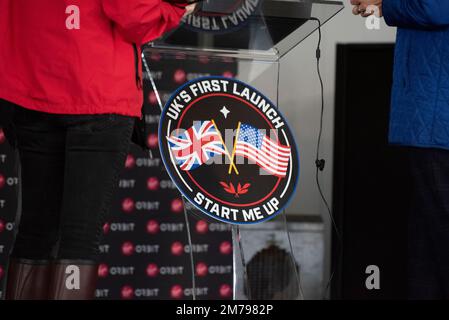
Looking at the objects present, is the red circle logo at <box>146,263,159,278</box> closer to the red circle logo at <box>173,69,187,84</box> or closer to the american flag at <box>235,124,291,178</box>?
the red circle logo at <box>173,69,187,84</box>

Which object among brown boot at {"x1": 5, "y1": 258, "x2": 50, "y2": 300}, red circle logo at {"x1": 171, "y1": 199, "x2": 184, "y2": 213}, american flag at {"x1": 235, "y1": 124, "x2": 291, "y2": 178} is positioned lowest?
brown boot at {"x1": 5, "y1": 258, "x2": 50, "y2": 300}

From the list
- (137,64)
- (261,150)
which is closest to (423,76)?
(261,150)

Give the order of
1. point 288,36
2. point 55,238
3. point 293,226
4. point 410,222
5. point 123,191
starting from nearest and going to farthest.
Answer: point 55,238
point 410,222
point 288,36
point 123,191
point 293,226

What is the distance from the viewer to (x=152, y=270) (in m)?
3.02

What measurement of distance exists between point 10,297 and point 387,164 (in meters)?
1.76

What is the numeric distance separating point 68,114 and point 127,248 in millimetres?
1349

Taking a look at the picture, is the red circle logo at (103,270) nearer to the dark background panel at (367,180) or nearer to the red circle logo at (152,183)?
the red circle logo at (152,183)

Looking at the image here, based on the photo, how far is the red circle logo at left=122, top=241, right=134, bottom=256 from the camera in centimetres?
299

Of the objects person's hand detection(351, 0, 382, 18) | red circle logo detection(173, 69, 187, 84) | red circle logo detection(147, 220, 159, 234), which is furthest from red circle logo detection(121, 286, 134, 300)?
person's hand detection(351, 0, 382, 18)

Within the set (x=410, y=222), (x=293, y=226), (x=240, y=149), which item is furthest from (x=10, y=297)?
(x=293, y=226)

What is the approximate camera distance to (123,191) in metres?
3.00

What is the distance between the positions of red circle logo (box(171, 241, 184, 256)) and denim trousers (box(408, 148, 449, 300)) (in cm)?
112
